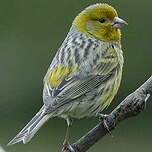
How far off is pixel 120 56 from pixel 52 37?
413 cm

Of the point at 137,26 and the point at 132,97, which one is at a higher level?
the point at 132,97

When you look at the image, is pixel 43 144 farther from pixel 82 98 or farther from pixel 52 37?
pixel 82 98

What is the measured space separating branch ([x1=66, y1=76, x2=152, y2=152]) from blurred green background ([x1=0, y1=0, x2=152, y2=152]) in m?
3.85

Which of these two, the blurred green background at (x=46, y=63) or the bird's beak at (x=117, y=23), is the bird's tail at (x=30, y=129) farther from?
the blurred green background at (x=46, y=63)

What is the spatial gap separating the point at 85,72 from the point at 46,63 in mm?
4155

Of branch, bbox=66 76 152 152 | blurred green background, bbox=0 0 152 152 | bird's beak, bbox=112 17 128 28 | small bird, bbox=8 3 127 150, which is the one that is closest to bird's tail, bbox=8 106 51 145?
small bird, bbox=8 3 127 150

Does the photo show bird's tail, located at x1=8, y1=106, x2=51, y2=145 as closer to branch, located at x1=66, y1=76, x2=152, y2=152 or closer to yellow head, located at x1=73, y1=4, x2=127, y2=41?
branch, located at x1=66, y1=76, x2=152, y2=152

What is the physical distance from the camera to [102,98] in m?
6.10

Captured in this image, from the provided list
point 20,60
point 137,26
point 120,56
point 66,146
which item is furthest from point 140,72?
point 66,146

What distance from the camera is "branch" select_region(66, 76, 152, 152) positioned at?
16.7ft

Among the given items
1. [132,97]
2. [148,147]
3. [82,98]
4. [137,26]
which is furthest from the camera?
[137,26]

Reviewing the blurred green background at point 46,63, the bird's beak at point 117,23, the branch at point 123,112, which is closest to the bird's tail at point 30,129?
the branch at point 123,112

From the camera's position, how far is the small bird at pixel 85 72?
593 centimetres

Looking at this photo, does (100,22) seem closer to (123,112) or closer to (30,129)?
(30,129)
